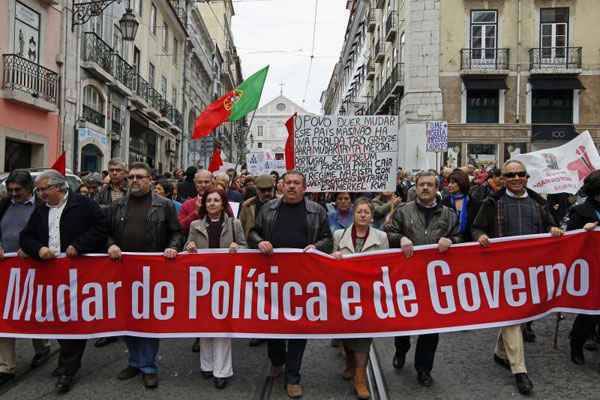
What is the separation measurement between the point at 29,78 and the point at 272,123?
106468 millimetres

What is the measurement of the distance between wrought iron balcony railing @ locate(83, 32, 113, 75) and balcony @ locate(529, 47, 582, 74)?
1819 cm

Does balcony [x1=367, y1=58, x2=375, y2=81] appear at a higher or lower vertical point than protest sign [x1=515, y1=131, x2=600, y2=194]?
higher

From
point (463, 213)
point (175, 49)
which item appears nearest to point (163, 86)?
point (175, 49)

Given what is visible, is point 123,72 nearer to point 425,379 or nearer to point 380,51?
point 380,51

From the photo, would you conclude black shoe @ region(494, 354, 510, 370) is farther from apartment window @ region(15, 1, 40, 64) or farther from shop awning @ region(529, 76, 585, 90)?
shop awning @ region(529, 76, 585, 90)

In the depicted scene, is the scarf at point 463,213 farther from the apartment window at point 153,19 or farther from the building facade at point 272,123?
the building facade at point 272,123

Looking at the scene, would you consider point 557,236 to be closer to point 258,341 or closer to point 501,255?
point 501,255

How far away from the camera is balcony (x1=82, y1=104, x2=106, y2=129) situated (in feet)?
62.5

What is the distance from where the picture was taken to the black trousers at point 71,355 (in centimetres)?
471

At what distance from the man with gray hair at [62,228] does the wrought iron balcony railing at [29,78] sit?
36.6 feet

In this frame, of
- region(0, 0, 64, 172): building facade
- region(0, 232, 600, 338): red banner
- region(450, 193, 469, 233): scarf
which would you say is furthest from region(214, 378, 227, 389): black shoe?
region(0, 0, 64, 172): building facade

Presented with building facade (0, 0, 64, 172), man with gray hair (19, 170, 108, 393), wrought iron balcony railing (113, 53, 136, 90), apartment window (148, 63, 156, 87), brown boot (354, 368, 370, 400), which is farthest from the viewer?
apartment window (148, 63, 156, 87)

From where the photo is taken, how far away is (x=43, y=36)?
16172 millimetres

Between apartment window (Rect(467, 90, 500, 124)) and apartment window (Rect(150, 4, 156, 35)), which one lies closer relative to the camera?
apartment window (Rect(467, 90, 500, 124))
